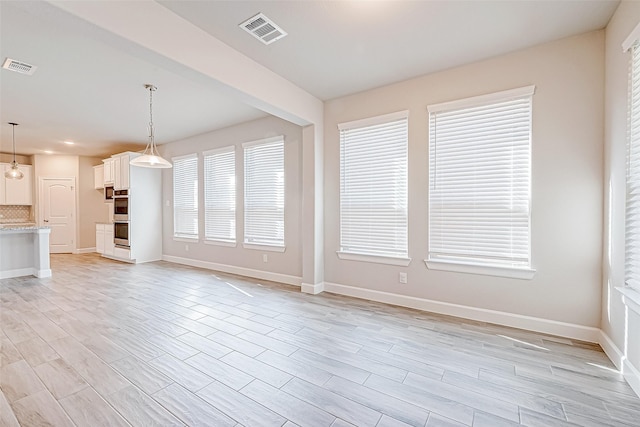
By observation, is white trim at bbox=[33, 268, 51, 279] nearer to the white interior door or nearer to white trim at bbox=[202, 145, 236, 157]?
white trim at bbox=[202, 145, 236, 157]

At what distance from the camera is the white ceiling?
2270mm

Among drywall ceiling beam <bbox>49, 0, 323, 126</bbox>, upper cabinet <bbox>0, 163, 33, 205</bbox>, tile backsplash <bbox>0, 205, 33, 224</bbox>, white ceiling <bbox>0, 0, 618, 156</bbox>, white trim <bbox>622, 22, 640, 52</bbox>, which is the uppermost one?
white ceiling <bbox>0, 0, 618, 156</bbox>

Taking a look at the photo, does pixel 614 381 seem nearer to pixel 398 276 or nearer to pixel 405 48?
pixel 398 276

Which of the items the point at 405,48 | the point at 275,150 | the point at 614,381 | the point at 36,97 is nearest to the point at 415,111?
the point at 405,48

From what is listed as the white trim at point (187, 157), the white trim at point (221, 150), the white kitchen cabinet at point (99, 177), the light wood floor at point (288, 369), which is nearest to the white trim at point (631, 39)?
the light wood floor at point (288, 369)

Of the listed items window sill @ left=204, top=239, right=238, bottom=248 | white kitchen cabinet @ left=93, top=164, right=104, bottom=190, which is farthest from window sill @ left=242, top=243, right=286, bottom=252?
white kitchen cabinet @ left=93, top=164, right=104, bottom=190

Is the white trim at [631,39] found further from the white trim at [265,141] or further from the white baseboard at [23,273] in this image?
the white baseboard at [23,273]

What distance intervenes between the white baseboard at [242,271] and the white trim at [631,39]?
425cm

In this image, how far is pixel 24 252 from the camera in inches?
207

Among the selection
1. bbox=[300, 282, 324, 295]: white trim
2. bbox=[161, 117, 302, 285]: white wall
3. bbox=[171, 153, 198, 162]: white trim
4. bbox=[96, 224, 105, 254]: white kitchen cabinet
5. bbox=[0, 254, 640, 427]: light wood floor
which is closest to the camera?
bbox=[0, 254, 640, 427]: light wood floor

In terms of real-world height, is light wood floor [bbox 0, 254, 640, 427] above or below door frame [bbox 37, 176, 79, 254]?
below

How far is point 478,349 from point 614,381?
855 mm

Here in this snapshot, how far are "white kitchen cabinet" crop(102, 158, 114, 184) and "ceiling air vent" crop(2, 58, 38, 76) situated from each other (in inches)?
166

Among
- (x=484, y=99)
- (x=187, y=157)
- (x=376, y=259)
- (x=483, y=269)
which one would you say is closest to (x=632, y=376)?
(x=483, y=269)
